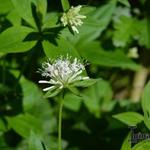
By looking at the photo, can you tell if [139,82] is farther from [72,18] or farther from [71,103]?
[72,18]

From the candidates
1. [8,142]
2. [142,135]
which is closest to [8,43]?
[142,135]

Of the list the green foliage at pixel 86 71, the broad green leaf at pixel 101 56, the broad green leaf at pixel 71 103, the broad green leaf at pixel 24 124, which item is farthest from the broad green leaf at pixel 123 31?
the broad green leaf at pixel 24 124

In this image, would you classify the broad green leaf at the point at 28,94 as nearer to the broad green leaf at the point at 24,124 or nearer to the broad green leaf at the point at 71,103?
the broad green leaf at the point at 24,124

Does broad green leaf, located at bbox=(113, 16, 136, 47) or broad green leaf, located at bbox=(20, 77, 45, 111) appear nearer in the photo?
broad green leaf, located at bbox=(20, 77, 45, 111)

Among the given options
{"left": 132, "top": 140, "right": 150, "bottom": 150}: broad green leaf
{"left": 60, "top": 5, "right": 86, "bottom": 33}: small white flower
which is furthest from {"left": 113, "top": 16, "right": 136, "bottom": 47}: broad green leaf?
{"left": 132, "top": 140, "right": 150, "bottom": 150}: broad green leaf

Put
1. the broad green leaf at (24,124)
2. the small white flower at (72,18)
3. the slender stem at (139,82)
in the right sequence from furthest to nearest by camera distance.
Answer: the slender stem at (139,82), the broad green leaf at (24,124), the small white flower at (72,18)

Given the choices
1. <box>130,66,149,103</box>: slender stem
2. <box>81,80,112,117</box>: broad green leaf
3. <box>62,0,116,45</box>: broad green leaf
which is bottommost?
<box>130,66,149,103</box>: slender stem

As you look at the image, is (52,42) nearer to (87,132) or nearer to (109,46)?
(109,46)

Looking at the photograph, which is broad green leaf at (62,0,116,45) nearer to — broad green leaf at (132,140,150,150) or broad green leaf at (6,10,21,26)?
broad green leaf at (6,10,21,26)
